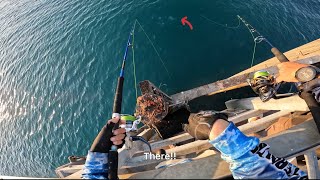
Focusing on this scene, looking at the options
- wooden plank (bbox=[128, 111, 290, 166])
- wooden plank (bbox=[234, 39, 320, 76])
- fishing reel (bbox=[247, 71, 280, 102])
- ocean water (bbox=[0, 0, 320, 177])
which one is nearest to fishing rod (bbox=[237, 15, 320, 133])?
fishing reel (bbox=[247, 71, 280, 102])

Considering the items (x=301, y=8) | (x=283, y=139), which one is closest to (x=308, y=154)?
(x=283, y=139)

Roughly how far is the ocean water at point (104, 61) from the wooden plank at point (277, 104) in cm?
264

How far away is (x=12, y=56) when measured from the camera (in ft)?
56.4

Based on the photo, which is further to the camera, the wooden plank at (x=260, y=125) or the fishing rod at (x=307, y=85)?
the wooden plank at (x=260, y=125)

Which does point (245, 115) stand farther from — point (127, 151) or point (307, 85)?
point (127, 151)

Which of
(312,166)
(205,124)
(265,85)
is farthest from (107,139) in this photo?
(265,85)

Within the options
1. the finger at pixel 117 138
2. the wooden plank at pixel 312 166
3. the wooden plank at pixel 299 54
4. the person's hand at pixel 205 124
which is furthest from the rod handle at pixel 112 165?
the wooden plank at pixel 299 54

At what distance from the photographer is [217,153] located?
15.6 ft

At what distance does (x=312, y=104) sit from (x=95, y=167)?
14.0 feet

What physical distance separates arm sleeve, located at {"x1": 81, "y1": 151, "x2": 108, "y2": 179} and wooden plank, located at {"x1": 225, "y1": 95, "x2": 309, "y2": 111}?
4269 millimetres

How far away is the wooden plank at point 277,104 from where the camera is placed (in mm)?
6059

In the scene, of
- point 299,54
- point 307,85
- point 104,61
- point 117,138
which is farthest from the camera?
point 104,61

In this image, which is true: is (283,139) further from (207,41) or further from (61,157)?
(61,157)

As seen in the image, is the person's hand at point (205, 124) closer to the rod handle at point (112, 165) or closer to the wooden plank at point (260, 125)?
the rod handle at point (112, 165)
